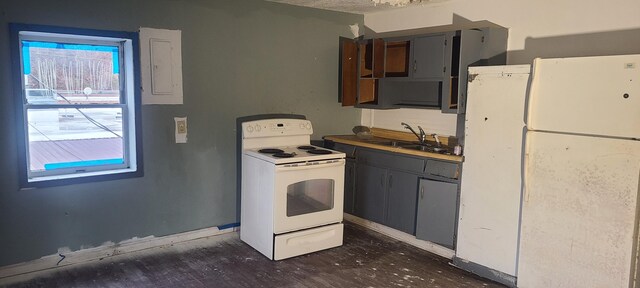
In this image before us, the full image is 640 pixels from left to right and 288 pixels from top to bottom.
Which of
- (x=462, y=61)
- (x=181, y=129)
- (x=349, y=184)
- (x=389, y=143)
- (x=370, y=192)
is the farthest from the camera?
(x=349, y=184)

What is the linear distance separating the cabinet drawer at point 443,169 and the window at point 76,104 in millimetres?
2332

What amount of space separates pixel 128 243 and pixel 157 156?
733 mm

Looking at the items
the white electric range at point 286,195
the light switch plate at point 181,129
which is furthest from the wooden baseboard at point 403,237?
the light switch plate at point 181,129

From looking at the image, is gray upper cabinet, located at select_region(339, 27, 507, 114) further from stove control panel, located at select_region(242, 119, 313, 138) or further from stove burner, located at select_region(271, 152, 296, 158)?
stove burner, located at select_region(271, 152, 296, 158)

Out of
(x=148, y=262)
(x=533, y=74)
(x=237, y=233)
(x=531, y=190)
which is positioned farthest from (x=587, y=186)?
(x=148, y=262)

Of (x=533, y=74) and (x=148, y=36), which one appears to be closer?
(x=533, y=74)

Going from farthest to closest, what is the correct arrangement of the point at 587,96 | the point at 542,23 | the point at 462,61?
the point at 462,61 < the point at 542,23 < the point at 587,96

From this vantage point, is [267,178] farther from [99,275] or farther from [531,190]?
[531,190]

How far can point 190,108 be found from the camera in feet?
12.9

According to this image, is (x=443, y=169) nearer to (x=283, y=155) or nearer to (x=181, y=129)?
(x=283, y=155)

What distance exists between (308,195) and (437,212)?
1.07 meters

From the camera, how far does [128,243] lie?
375 centimetres

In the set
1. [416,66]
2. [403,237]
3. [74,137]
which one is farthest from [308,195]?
[74,137]

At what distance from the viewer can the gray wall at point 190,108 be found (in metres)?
3.26
